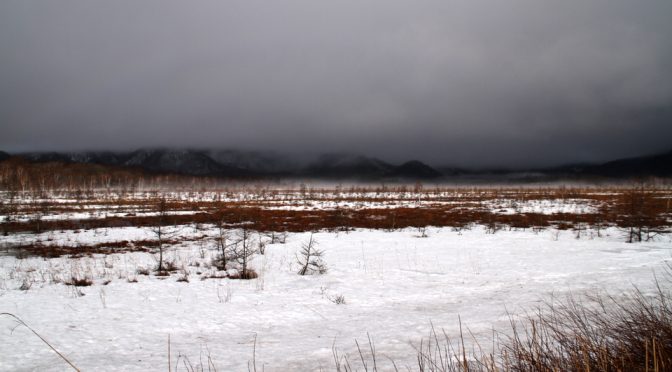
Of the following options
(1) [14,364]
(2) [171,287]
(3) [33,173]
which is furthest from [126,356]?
(3) [33,173]

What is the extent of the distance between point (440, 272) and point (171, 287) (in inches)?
363

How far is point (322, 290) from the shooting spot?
9922 millimetres

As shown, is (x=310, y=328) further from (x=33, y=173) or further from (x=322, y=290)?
(x=33, y=173)

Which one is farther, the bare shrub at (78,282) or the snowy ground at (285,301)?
the bare shrub at (78,282)

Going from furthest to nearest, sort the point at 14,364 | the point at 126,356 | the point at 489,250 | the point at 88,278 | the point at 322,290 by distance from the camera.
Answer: the point at 489,250 < the point at 88,278 < the point at 322,290 < the point at 126,356 < the point at 14,364

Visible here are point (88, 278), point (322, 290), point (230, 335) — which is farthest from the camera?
point (88, 278)

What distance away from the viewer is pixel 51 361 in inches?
214

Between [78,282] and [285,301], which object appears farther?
[78,282]

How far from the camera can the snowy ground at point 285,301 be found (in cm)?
579

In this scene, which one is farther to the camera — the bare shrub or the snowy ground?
the bare shrub

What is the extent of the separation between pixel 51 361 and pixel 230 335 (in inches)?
112

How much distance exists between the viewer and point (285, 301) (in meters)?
9.04

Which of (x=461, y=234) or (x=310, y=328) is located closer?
(x=310, y=328)

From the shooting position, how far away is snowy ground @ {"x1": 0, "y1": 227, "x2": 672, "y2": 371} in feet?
19.0
